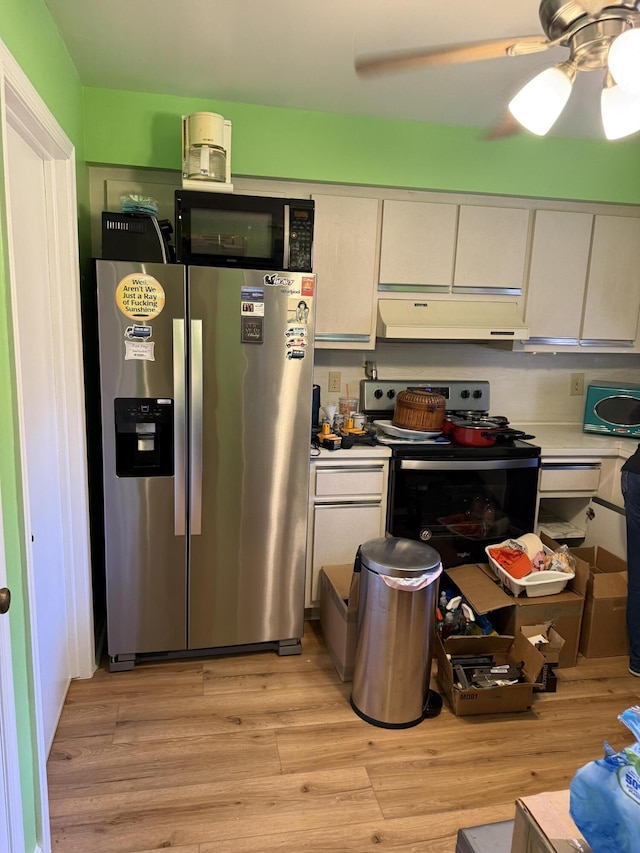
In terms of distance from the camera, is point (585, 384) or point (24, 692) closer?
point (24, 692)

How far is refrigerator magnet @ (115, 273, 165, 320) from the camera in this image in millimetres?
2295

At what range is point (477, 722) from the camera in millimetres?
2385

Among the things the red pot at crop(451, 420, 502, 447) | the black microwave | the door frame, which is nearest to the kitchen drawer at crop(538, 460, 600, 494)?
the red pot at crop(451, 420, 502, 447)

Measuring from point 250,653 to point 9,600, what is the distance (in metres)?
1.68

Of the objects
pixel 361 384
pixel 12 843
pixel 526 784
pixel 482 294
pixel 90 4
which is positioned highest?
pixel 90 4

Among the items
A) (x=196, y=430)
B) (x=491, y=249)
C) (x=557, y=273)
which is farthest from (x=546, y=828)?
(x=557, y=273)

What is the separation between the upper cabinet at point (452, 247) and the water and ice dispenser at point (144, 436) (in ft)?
4.48

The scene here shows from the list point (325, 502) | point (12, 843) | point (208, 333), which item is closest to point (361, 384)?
point (325, 502)

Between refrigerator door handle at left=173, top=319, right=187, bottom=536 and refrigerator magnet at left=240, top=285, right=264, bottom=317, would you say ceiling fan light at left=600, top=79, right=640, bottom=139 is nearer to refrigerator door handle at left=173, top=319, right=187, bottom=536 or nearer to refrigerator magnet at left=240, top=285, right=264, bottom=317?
refrigerator magnet at left=240, top=285, right=264, bottom=317

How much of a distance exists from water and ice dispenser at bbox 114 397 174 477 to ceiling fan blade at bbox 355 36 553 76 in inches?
57.9

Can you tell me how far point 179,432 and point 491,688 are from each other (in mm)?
1625

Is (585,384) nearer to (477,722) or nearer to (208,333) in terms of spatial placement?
(477,722)

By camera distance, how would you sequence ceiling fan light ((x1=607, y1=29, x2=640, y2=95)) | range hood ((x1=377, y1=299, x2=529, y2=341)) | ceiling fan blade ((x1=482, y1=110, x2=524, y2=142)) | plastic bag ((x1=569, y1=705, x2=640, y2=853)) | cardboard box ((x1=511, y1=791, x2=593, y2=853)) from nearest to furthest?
plastic bag ((x1=569, y1=705, x2=640, y2=853))
cardboard box ((x1=511, y1=791, x2=593, y2=853))
ceiling fan light ((x1=607, y1=29, x2=640, y2=95))
ceiling fan blade ((x1=482, y1=110, x2=524, y2=142))
range hood ((x1=377, y1=299, x2=529, y2=341))

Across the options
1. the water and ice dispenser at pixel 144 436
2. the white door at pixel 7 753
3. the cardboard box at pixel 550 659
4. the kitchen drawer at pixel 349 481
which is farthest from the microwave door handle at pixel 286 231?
the cardboard box at pixel 550 659
